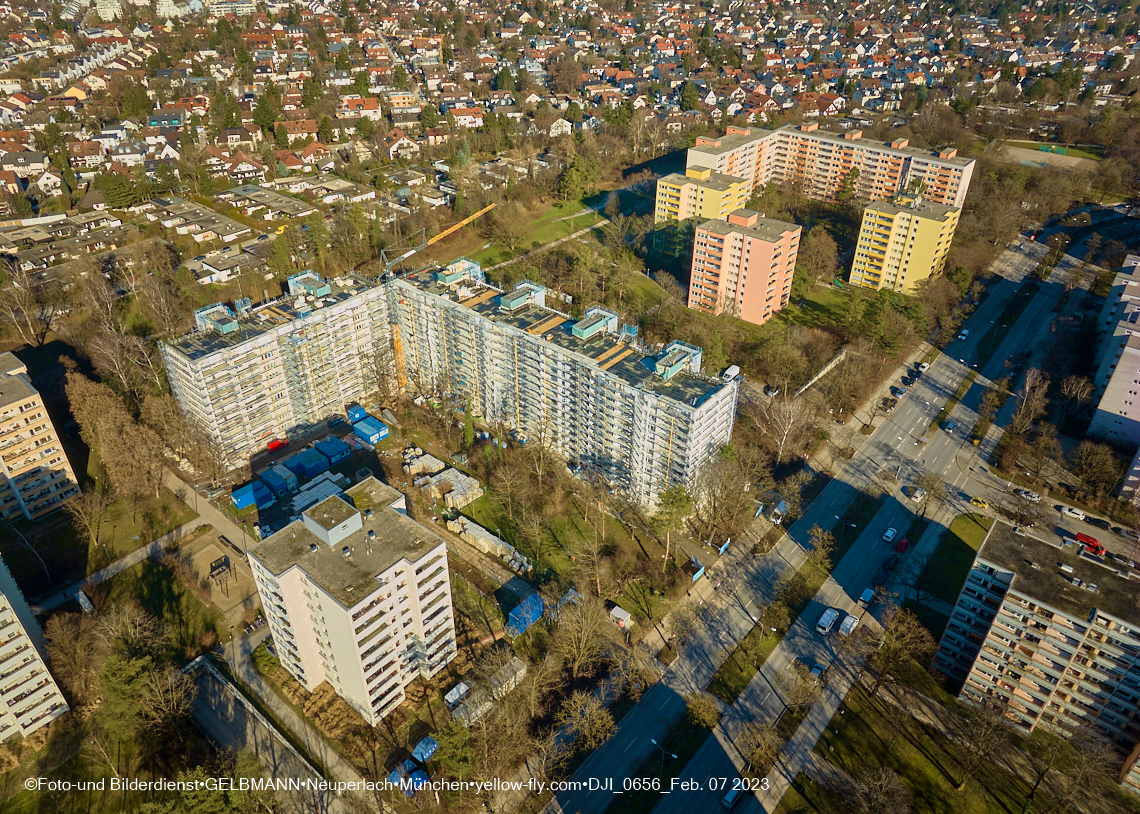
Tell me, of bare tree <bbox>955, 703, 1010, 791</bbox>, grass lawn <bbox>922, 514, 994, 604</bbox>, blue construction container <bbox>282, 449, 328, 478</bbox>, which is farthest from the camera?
blue construction container <bbox>282, 449, 328, 478</bbox>

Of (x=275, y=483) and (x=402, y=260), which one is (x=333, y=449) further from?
(x=402, y=260)

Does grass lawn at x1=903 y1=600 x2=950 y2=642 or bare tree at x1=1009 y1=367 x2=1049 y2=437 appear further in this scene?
bare tree at x1=1009 y1=367 x2=1049 y2=437

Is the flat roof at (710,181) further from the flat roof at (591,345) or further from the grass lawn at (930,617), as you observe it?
the grass lawn at (930,617)

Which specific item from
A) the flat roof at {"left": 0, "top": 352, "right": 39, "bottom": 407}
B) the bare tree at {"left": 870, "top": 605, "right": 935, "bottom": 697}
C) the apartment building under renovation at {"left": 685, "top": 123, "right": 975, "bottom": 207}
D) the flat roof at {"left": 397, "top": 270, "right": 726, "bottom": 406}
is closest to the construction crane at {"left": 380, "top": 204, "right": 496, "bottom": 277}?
the flat roof at {"left": 397, "top": 270, "right": 726, "bottom": 406}

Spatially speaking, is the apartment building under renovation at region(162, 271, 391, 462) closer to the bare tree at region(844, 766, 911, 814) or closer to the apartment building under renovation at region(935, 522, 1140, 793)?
the bare tree at region(844, 766, 911, 814)

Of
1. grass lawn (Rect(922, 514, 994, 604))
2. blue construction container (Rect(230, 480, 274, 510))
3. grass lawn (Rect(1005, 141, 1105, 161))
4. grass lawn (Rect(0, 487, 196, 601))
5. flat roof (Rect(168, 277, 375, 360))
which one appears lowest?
grass lawn (Rect(0, 487, 196, 601))

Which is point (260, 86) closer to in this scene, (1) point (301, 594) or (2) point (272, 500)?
(2) point (272, 500)
